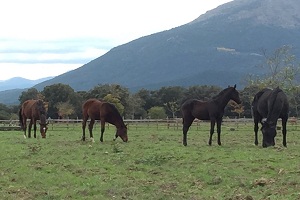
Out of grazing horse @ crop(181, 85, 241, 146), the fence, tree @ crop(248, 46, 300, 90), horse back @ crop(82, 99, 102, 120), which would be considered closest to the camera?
grazing horse @ crop(181, 85, 241, 146)

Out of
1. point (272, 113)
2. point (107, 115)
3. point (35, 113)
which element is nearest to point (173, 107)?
point (35, 113)

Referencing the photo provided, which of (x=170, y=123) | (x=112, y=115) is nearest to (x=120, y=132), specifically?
(x=112, y=115)

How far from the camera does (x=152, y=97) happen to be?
306ft

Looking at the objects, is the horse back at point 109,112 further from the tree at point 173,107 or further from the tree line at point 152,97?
the tree at point 173,107

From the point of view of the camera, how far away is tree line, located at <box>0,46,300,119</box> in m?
62.0

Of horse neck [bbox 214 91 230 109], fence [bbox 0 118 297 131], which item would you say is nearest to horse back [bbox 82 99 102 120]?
horse neck [bbox 214 91 230 109]

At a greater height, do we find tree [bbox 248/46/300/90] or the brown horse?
tree [bbox 248/46/300/90]

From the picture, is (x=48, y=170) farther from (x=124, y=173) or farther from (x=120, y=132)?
(x=120, y=132)

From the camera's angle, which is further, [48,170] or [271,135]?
[271,135]

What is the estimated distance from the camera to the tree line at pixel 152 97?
62.0 meters

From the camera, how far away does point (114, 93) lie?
77.6m

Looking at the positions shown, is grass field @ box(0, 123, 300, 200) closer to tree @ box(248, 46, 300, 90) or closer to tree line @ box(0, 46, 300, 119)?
tree @ box(248, 46, 300, 90)

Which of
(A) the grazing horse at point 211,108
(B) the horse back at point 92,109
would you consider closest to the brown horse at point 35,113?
(B) the horse back at point 92,109

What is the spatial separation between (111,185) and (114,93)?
6672cm
